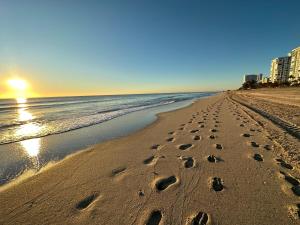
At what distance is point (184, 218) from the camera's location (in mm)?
2111

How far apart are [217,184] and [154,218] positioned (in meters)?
1.39

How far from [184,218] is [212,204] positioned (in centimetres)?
53

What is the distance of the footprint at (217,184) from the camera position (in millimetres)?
2731

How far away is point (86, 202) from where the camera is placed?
102 inches

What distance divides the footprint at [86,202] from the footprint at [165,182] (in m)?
1.15

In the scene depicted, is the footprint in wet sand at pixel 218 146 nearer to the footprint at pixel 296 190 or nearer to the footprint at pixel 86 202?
the footprint at pixel 296 190

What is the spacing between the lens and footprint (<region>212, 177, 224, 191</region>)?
273 centimetres

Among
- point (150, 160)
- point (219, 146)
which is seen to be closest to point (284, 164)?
point (219, 146)

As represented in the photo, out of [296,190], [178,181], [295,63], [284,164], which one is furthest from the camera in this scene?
[295,63]

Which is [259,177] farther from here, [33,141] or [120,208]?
[33,141]

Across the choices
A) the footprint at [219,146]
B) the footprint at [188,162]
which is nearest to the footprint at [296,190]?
the footprint at [188,162]

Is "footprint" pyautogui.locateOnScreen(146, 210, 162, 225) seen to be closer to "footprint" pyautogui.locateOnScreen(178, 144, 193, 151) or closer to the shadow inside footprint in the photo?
the shadow inside footprint

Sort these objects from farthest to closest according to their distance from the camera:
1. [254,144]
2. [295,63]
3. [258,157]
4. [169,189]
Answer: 1. [295,63]
2. [254,144]
3. [258,157]
4. [169,189]

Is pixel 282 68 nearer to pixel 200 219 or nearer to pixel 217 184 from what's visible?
pixel 217 184
